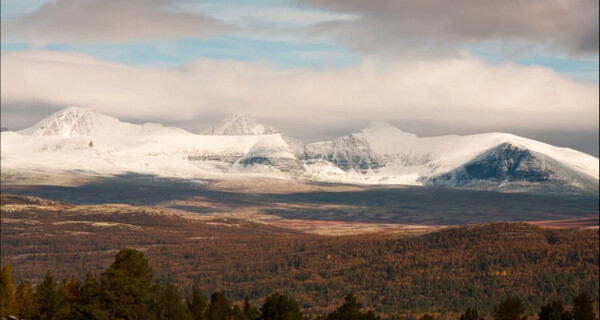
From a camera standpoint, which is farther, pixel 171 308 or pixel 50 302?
pixel 171 308

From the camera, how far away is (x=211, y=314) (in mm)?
130500

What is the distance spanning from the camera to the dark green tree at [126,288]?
106875 millimetres

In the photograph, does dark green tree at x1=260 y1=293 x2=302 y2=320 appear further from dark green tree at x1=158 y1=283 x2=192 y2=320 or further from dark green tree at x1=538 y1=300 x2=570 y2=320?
dark green tree at x1=538 y1=300 x2=570 y2=320

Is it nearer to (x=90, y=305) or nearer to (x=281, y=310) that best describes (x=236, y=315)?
(x=281, y=310)

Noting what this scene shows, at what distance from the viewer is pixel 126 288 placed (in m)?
107

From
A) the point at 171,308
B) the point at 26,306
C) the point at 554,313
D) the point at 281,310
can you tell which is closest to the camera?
the point at 26,306

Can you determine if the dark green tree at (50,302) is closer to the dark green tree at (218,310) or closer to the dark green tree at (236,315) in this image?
the dark green tree at (218,310)

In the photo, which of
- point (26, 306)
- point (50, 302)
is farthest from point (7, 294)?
point (50, 302)

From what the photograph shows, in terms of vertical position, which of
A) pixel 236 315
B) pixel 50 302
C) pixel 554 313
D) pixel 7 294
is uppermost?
pixel 7 294

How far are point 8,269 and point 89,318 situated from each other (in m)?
9.79

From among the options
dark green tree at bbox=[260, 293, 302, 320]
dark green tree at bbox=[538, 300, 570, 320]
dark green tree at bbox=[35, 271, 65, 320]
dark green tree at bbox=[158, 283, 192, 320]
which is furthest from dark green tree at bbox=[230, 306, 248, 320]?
dark green tree at bbox=[538, 300, 570, 320]

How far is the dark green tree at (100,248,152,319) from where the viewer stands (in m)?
107

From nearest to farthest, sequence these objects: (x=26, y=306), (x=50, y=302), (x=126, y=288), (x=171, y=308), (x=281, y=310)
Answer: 1. (x=126, y=288)
2. (x=26, y=306)
3. (x=50, y=302)
4. (x=281, y=310)
5. (x=171, y=308)

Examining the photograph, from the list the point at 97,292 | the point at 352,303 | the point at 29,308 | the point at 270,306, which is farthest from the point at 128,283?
the point at 352,303
